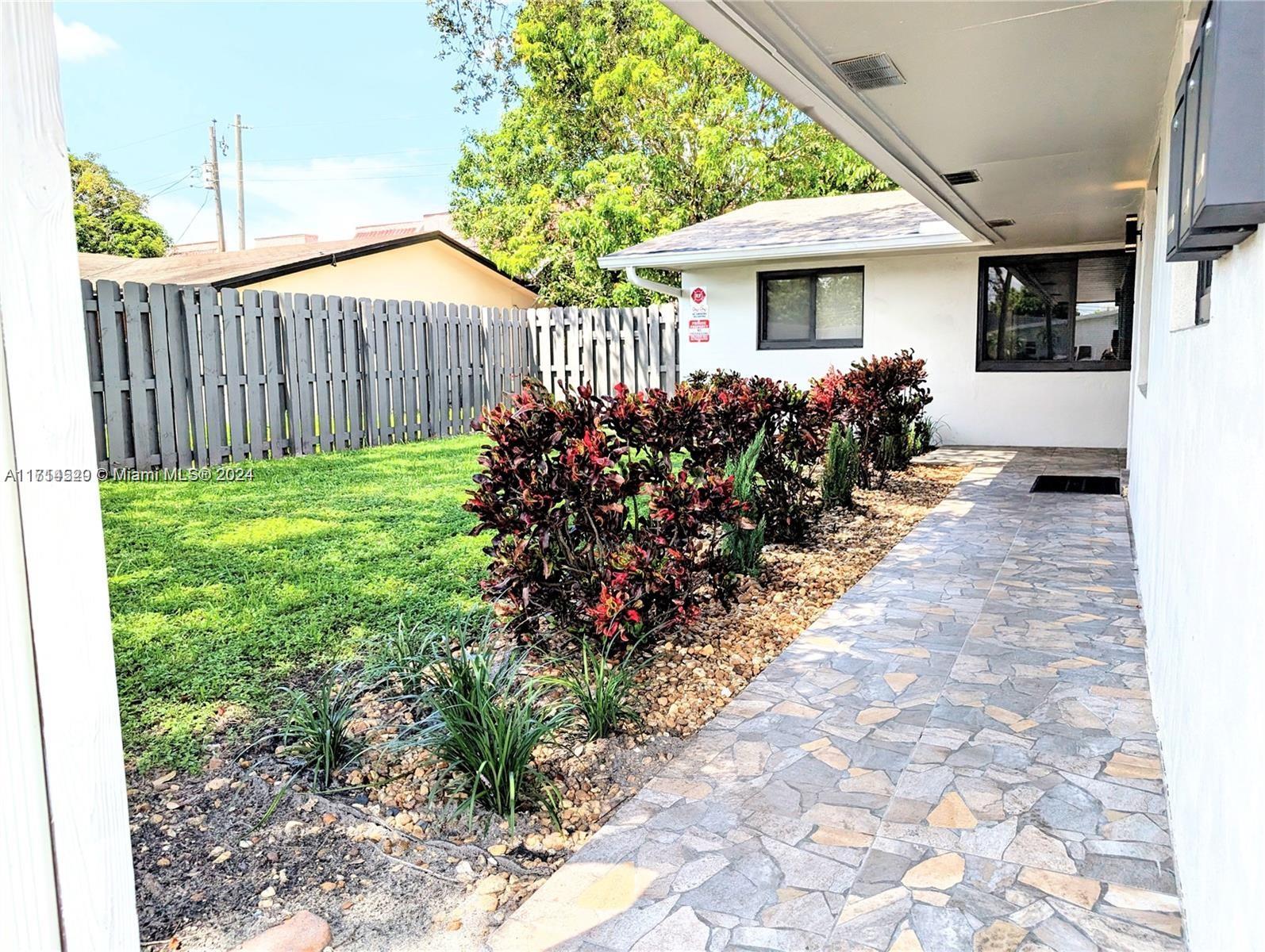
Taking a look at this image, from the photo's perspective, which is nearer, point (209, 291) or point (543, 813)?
point (543, 813)

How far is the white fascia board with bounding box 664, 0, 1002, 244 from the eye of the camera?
3.65m

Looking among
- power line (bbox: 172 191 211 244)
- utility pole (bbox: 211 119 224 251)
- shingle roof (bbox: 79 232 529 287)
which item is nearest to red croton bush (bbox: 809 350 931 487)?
shingle roof (bbox: 79 232 529 287)

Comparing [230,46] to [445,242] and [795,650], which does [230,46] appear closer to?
[445,242]

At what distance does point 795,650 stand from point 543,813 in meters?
1.85

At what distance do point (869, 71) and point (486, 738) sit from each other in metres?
3.99

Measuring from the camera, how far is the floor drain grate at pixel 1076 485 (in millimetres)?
8352

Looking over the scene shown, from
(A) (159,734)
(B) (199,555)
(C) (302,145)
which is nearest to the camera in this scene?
(A) (159,734)

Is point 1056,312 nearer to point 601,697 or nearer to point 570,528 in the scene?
point 570,528

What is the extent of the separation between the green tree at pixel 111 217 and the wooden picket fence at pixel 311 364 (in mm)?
22588

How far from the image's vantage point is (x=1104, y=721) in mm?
3344

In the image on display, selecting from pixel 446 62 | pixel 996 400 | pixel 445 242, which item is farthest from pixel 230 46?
pixel 996 400

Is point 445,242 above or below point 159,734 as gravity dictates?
above

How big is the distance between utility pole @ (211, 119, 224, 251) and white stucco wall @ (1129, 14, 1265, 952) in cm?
3305

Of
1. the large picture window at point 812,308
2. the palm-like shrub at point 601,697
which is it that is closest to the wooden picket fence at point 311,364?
the large picture window at point 812,308
